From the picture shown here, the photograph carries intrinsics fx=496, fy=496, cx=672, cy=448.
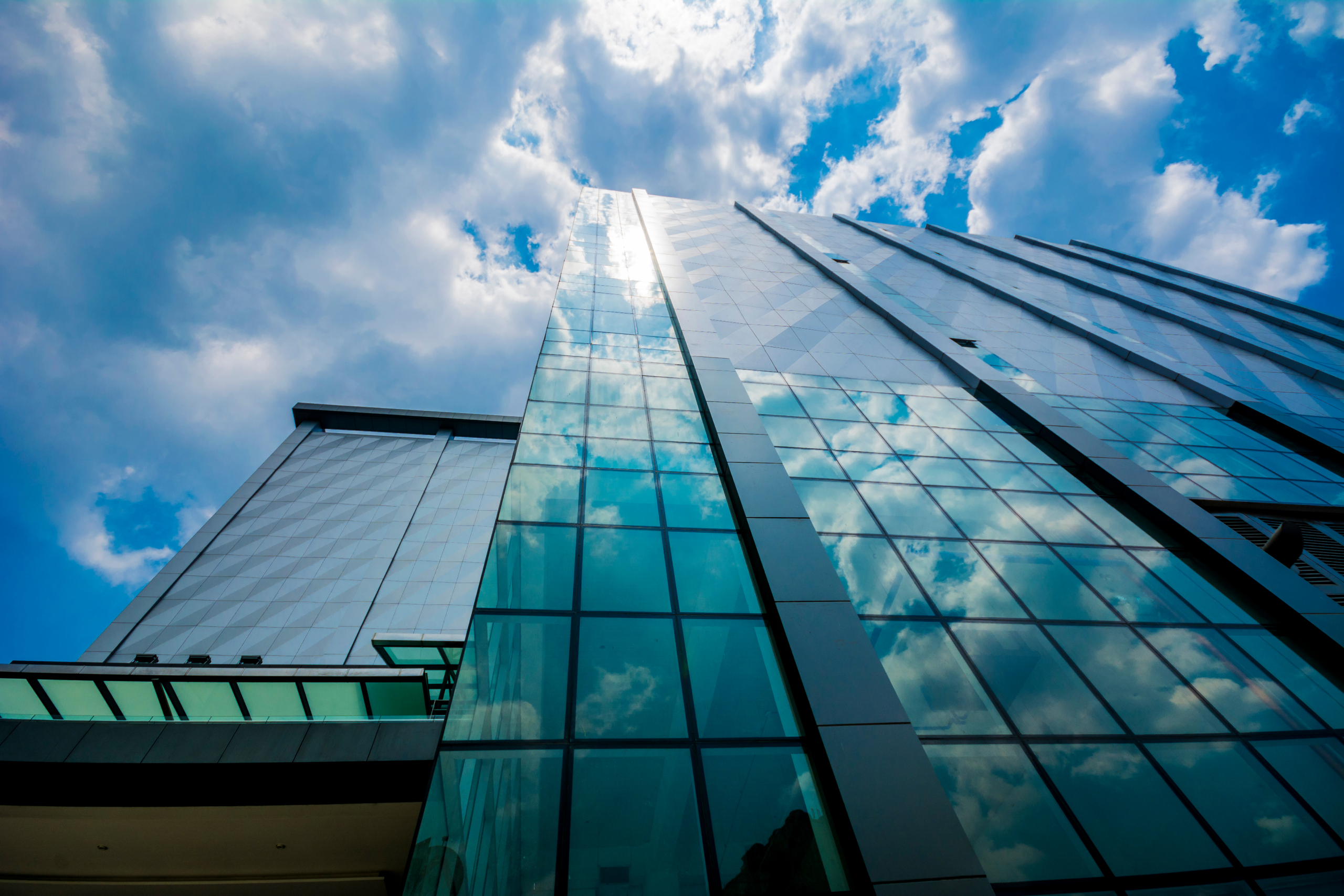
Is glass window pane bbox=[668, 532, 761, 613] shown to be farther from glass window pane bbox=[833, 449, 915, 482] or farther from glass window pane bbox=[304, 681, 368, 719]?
glass window pane bbox=[304, 681, 368, 719]

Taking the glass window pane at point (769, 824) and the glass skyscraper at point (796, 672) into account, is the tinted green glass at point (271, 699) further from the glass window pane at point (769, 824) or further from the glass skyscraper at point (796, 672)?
the glass window pane at point (769, 824)

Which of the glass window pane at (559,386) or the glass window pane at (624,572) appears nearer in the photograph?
the glass window pane at (624,572)

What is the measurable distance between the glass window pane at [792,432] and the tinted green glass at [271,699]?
13.3m

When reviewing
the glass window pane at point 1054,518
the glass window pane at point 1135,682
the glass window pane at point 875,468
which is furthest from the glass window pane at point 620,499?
the glass window pane at point 1054,518

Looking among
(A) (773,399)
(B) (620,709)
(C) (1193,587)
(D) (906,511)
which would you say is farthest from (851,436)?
(B) (620,709)

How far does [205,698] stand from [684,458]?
42.0ft

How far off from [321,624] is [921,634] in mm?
25694

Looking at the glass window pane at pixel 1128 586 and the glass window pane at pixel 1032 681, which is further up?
the glass window pane at pixel 1128 586

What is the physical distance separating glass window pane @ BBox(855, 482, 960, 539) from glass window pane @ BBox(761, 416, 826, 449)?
5.93 feet

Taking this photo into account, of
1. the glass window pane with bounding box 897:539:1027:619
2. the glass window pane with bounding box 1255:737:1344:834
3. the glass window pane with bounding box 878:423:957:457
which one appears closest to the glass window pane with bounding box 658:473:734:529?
the glass window pane with bounding box 897:539:1027:619

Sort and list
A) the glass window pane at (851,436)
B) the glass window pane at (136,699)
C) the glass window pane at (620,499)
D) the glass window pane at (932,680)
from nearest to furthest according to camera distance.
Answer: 1. the glass window pane at (932,680)
2. the glass window pane at (620,499)
3. the glass window pane at (136,699)
4. the glass window pane at (851,436)

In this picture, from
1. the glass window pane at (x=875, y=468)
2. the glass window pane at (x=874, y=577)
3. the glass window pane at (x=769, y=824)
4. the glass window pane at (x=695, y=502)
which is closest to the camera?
the glass window pane at (x=769, y=824)

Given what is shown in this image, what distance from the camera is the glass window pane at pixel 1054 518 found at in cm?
1080

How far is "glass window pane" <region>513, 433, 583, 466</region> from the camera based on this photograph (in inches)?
427
